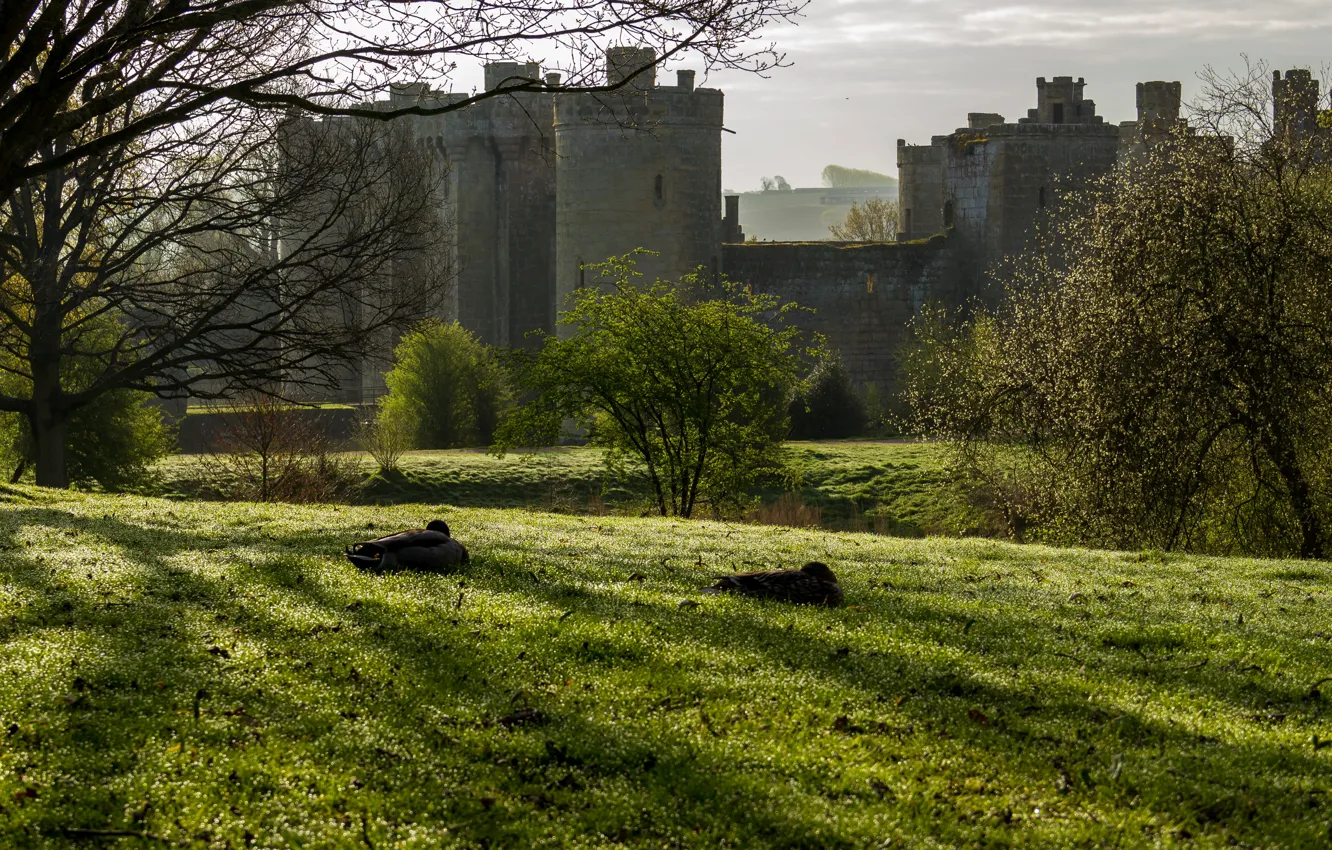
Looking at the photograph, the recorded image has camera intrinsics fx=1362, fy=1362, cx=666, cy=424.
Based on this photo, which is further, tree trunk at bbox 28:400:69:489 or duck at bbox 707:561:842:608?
tree trunk at bbox 28:400:69:489

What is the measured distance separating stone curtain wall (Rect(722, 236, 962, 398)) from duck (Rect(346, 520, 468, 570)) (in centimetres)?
3995

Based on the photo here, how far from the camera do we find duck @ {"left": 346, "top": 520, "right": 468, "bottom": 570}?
10.2 metres

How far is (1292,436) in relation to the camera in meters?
18.0

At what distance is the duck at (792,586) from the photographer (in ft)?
30.7

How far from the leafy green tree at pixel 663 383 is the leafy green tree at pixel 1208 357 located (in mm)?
6470

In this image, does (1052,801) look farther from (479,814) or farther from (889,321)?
(889,321)

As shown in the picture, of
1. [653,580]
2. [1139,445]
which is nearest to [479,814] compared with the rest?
[653,580]

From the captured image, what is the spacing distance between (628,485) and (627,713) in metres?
27.8

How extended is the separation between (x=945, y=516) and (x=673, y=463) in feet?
28.6

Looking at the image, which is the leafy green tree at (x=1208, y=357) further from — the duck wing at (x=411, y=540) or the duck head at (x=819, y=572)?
the duck wing at (x=411, y=540)

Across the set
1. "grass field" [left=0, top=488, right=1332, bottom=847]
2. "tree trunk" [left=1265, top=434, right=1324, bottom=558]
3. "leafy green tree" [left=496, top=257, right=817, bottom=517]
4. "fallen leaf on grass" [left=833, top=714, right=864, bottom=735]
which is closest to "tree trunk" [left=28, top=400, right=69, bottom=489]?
"leafy green tree" [left=496, top=257, right=817, bottom=517]

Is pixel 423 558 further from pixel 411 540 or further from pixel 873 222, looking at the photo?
pixel 873 222

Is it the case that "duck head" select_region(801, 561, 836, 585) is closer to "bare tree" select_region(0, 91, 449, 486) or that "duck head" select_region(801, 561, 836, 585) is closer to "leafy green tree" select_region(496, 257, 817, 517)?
"bare tree" select_region(0, 91, 449, 486)

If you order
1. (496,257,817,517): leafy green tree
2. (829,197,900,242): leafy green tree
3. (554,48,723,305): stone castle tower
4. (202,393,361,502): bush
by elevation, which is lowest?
(202,393,361,502): bush
